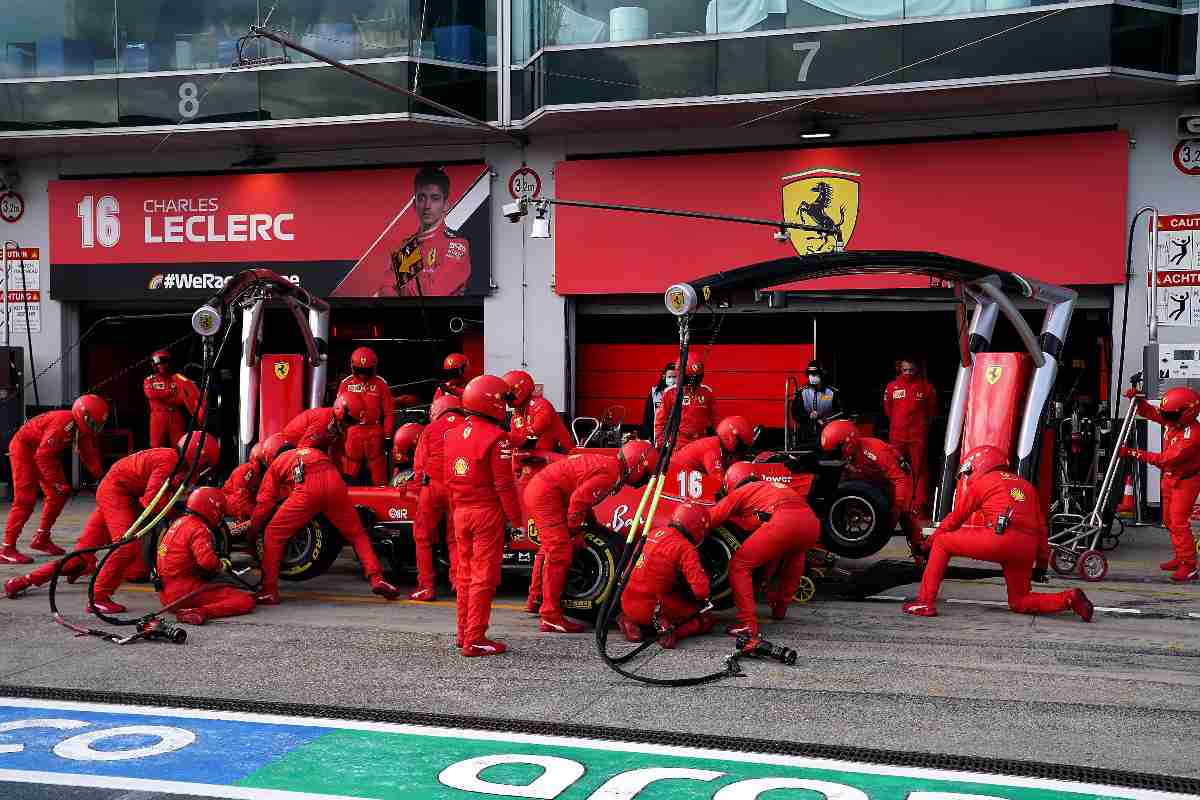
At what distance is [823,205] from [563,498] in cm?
951

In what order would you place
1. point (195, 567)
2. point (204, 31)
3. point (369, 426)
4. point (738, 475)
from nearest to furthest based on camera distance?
point (195, 567)
point (738, 475)
point (369, 426)
point (204, 31)

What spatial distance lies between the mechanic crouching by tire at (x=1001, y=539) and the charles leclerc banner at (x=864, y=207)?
7.32 meters

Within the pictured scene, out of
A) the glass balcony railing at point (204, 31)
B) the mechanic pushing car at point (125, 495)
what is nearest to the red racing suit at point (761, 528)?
the mechanic pushing car at point (125, 495)

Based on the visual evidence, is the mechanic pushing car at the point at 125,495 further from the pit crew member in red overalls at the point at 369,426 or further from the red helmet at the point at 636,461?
the red helmet at the point at 636,461

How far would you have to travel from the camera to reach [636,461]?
8.98 m

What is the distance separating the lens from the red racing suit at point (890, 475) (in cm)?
1141

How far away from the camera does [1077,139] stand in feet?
52.7

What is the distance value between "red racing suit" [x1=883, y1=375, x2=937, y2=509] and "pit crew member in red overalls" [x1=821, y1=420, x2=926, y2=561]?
4468mm

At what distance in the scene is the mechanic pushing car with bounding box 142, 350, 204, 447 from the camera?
57.2 ft

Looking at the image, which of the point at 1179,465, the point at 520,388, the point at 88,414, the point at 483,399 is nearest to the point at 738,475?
the point at 483,399

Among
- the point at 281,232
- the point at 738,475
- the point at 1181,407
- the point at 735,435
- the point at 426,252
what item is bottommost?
the point at 738,475

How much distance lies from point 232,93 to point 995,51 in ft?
36.4

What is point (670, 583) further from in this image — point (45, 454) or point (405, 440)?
point (45, 454)

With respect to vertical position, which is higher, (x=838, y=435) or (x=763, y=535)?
(x=838, y=435)
